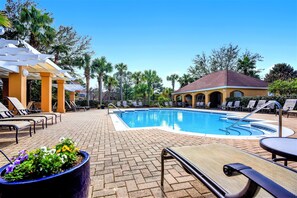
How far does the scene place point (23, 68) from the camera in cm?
938

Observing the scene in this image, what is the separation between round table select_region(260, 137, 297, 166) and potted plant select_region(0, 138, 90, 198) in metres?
1.72

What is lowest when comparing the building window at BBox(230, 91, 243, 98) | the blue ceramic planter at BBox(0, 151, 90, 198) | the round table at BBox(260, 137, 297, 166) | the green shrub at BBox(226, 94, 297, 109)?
the blue ceramic planter at BBox(0, 151, 90, 198)

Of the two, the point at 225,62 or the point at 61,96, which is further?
the point at 225,62

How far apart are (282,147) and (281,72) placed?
122 ft

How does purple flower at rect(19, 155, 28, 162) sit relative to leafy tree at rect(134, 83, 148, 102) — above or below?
below

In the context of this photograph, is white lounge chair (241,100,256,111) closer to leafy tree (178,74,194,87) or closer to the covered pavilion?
the covered pavilion

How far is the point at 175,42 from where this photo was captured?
1881cm

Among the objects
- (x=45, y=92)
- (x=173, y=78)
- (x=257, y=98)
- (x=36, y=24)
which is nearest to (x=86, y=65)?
(x=36, y=24)

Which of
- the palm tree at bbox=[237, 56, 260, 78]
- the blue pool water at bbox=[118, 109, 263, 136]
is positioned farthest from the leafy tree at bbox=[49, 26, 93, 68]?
the palm tree at bbox=[237, 56, 260, 78]

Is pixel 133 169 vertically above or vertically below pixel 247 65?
below

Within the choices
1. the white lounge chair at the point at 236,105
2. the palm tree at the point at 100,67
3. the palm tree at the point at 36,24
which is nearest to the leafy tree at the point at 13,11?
the palm tree at the point at 36,24

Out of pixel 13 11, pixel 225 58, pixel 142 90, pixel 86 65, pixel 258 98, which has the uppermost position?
pixel 13 11

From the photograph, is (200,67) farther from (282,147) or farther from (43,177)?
(43,177)

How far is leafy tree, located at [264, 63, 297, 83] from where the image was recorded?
29.7m
